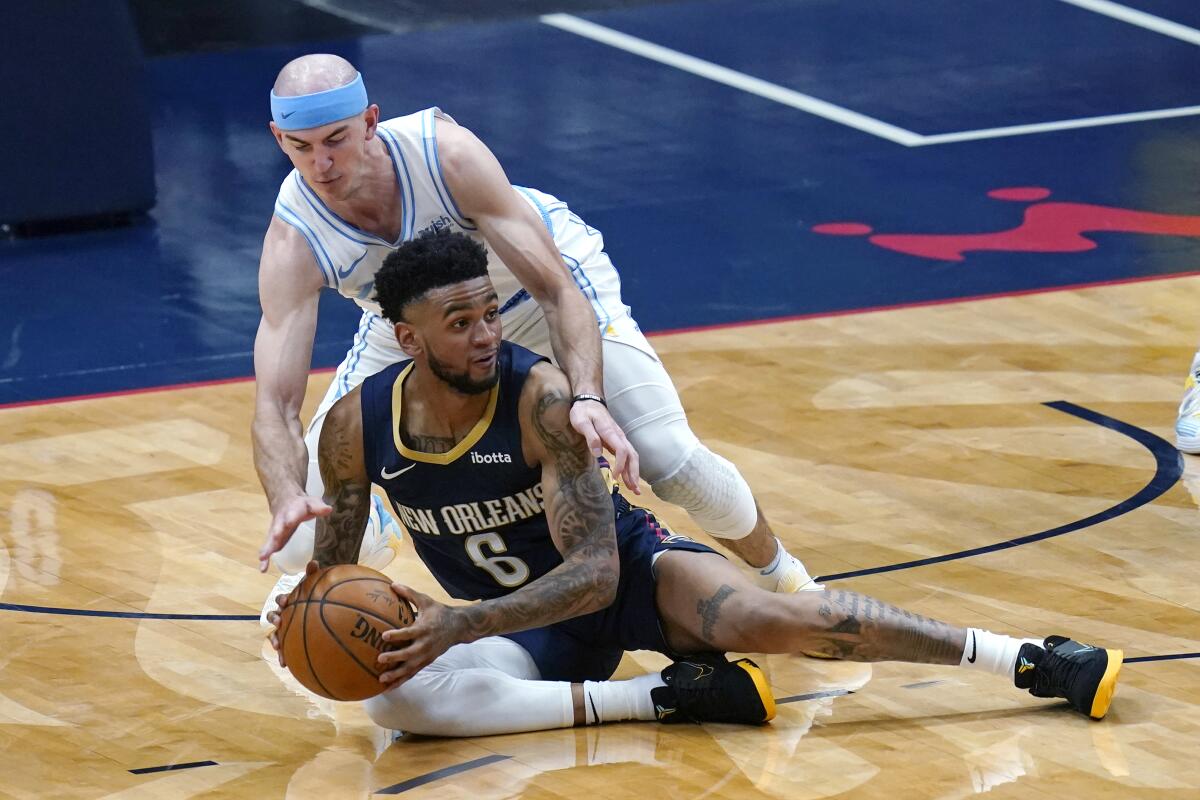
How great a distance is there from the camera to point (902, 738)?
16.1ft

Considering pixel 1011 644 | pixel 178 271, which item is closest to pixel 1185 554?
pixel 1011 644

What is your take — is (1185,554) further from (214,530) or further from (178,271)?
(178,271)

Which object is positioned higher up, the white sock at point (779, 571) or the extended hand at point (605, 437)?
the extended hand at point (605, 437)

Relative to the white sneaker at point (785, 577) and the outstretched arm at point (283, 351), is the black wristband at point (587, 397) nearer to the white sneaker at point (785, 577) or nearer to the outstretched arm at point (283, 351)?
the outstretched arm at point (283, 351)

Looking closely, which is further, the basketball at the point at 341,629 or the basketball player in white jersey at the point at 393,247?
the basketball player in white jersey at the point at 393,247

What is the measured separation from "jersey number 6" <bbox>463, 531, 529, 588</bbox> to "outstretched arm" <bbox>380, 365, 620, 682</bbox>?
0.65ft

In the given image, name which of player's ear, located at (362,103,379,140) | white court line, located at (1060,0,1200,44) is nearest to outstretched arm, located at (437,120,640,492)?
player's ear, located at (362,103,379,140)

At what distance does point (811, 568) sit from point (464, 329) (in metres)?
1.76

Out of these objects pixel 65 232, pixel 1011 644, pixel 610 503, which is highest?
pixel 610 503

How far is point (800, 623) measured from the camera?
495 cm

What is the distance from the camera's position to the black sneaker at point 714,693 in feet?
16.3

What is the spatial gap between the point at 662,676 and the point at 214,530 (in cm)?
215

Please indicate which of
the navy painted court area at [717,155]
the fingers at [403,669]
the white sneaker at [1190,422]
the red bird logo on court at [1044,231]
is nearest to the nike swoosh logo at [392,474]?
the fingers at [403,669]

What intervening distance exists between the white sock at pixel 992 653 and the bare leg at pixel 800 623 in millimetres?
22
